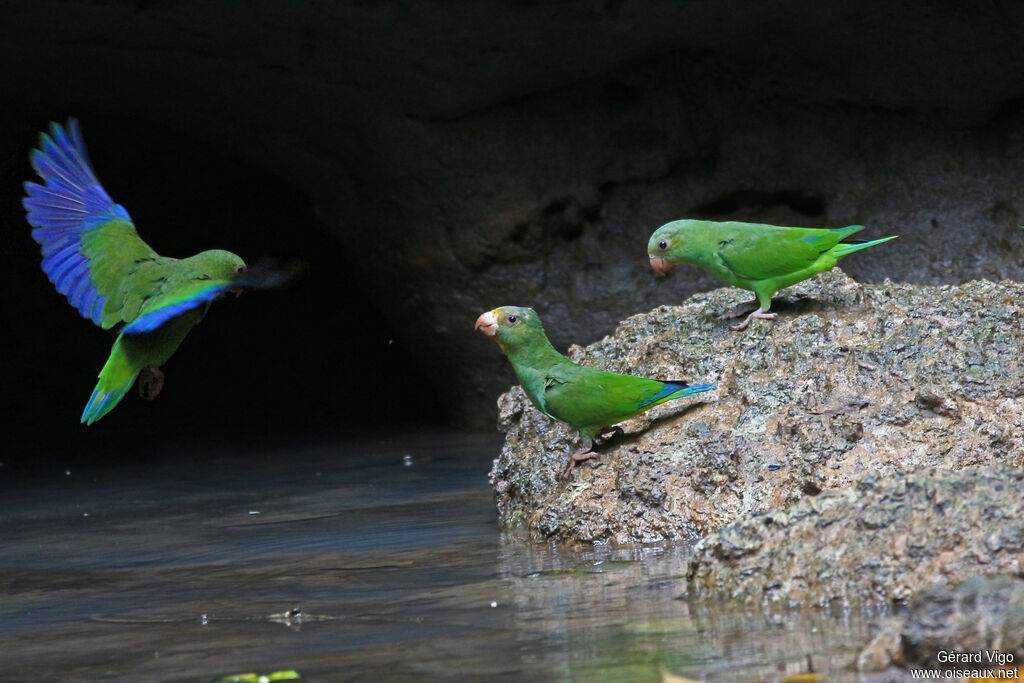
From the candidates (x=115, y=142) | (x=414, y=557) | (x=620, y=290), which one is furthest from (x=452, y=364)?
(x=414, y=557)

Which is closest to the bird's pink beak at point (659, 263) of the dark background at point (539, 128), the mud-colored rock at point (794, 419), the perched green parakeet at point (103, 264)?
the mud-colored rock at point (794, 419)

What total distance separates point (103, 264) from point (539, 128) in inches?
204

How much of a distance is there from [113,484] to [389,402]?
4600 mm

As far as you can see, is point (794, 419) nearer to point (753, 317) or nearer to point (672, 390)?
point (672, 390)

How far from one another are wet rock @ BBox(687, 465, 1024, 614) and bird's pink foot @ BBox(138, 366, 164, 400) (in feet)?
7.38

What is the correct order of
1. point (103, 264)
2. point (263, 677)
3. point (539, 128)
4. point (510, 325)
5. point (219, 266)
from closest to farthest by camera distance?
point (263, 677)
point (219, 266)
point (103, 264)
point (510, 325)
point (539, 128)

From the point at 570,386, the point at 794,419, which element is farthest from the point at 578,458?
the point at 794,419

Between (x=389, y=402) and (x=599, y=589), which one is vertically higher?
(x=389, y=402)

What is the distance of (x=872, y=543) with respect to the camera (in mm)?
3615

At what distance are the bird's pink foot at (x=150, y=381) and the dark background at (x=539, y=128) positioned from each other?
11.5ft

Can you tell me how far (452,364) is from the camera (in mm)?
10156

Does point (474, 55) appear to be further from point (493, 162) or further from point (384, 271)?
point (384, 271)

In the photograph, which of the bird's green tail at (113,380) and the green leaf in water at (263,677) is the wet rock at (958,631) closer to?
the green leaf in water at (263,677)

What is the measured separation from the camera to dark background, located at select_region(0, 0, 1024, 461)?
8242mm
